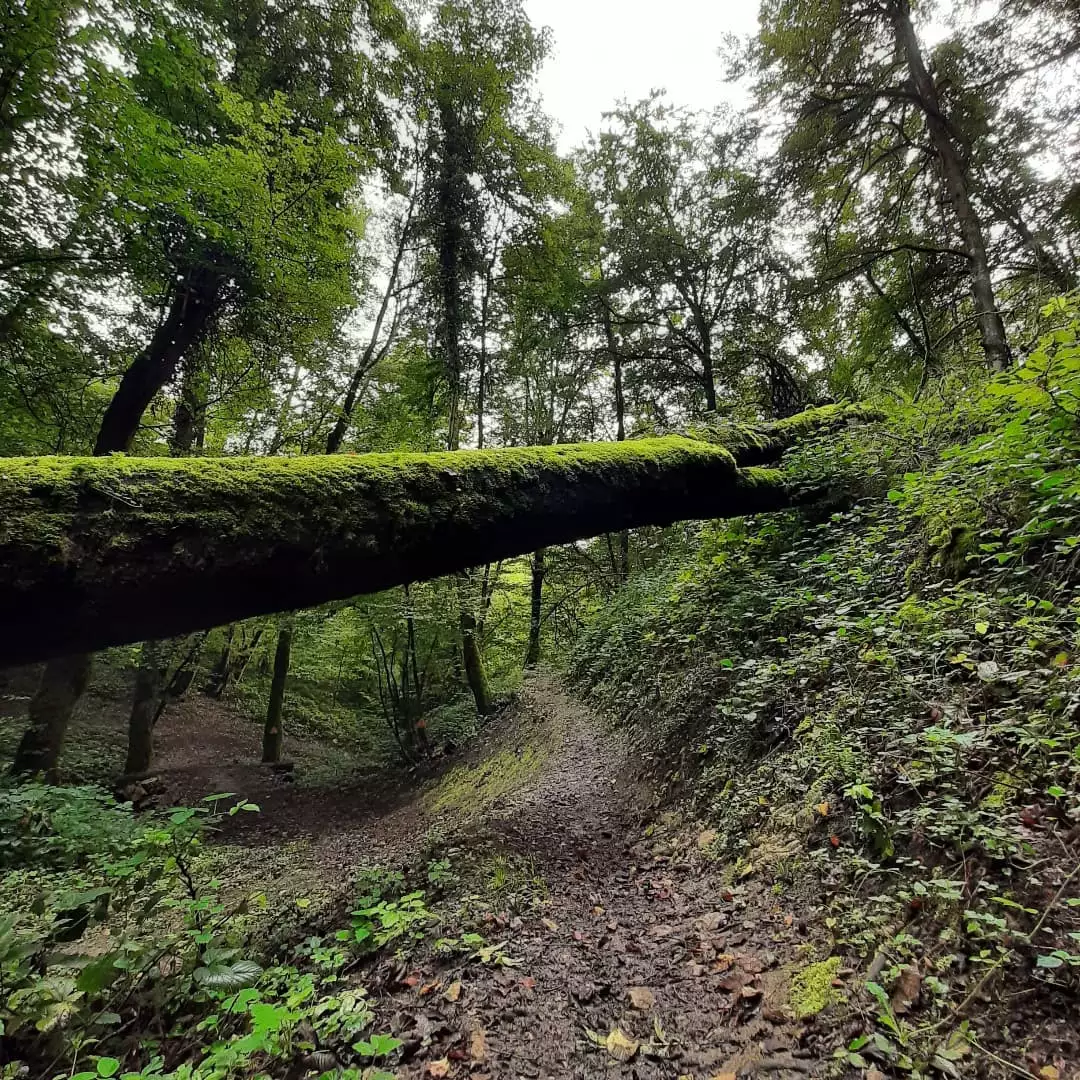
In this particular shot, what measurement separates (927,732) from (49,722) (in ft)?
31.3

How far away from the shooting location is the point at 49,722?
6.72 meters

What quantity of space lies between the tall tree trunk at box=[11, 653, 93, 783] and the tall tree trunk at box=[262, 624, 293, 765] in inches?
148

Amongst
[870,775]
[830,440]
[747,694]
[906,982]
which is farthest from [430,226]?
[906,982]

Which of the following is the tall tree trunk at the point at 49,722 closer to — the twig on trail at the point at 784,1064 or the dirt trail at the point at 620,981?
the dirt trail at the point at 620,981

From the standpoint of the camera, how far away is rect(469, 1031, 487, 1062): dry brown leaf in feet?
7.29

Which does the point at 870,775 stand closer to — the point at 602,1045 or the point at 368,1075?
the point at 602,1045

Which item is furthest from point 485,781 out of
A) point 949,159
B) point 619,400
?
point 949,159

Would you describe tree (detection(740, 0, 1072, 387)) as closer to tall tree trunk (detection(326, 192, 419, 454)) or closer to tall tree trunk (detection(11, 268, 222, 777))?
tall tree trunk (detection(326, 192, 419, 454))

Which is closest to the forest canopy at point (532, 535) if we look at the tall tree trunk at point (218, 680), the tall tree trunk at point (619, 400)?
the tall tree trunk at point (619, 400)

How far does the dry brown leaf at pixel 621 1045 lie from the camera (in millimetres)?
2135

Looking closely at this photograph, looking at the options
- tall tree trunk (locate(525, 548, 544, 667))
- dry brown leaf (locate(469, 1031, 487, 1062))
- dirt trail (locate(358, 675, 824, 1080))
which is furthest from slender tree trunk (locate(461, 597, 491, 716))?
dry brown leaf (locate(469, 1031, 487, 1062))

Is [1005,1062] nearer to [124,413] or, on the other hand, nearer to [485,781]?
[485,781]

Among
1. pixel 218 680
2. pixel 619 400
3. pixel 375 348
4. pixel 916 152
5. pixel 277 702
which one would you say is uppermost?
pixel 916 152

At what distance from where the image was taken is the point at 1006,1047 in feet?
5.14
